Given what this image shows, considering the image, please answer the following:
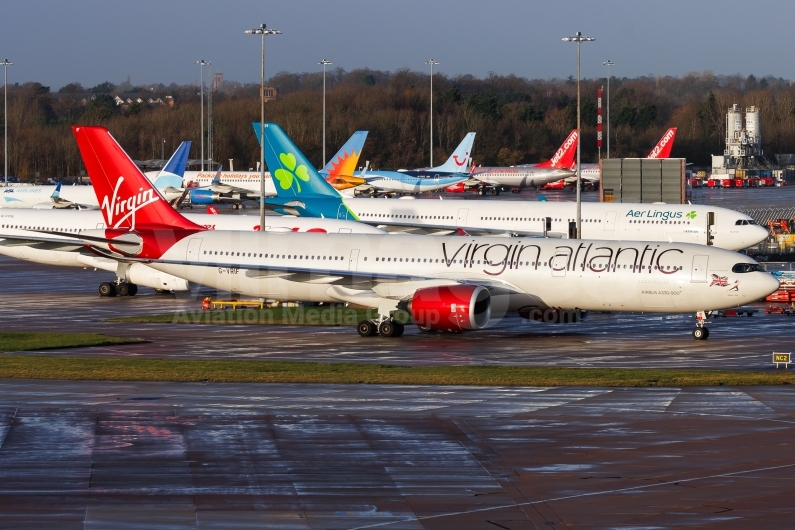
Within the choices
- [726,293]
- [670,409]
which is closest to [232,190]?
[726,293]

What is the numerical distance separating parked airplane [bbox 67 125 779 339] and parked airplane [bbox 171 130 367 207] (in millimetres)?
59421

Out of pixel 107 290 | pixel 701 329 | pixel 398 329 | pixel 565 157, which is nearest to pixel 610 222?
pixel 701 329

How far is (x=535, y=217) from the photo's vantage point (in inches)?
2381

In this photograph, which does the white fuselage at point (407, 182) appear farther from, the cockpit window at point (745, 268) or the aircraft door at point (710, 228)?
the cockpit window at point (745, 268)

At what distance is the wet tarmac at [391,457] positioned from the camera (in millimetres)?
16547

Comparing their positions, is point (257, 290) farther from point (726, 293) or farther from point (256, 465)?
point (256, 465)

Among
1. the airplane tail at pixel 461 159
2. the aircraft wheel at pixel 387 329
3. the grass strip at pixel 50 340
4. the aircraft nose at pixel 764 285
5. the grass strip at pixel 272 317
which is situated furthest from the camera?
the airplane tail at pixel 461 159

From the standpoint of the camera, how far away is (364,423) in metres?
23.0

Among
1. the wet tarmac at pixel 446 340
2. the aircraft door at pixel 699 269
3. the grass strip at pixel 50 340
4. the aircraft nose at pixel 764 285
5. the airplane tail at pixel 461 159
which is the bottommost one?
the wet tarmac at pixel 446 340

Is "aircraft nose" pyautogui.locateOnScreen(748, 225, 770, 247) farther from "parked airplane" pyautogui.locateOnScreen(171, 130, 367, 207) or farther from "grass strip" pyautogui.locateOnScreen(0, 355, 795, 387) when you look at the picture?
"parked airplane" pyautogui.locateOnScreen(171, 130, 367, 207)

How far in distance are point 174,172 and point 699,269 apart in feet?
246

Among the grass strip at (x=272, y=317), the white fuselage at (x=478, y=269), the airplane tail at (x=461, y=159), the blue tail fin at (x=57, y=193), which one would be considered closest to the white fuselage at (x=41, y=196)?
the blue tail fin at (x=57, y=193)

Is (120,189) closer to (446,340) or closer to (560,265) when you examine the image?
(446,340)

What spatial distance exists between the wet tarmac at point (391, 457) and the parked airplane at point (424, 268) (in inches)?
377
